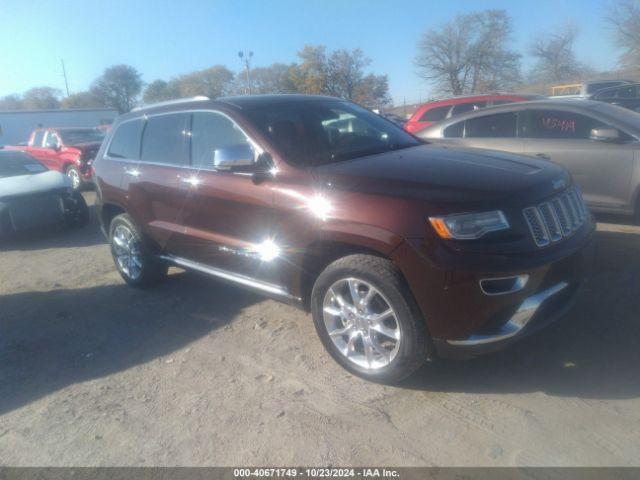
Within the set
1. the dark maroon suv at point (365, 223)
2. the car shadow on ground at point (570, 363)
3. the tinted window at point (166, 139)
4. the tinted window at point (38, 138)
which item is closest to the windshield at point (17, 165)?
the tinted window at point (166, 139)

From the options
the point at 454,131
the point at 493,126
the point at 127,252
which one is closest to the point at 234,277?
the point at 127,252

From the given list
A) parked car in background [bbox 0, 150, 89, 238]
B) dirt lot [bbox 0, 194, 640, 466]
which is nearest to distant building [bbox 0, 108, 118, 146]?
parked car in background [bbox 0, 150, 89, 238]

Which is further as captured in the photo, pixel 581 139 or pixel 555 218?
pixel 581 139

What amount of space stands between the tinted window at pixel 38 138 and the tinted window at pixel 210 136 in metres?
11.8

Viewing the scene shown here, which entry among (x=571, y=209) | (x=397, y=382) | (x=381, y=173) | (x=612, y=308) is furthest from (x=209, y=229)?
(x=612, y=308)

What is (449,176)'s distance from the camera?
9.75ft

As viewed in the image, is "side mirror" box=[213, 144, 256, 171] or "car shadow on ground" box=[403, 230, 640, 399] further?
"side mirror" box=[213, 144, 256, 171]

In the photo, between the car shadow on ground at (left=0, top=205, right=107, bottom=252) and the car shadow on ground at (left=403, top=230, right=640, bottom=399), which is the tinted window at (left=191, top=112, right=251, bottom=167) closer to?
the car shadow on ground at (left=403, top=230, right=640, bottom=399)

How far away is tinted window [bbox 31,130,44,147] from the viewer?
13680mm

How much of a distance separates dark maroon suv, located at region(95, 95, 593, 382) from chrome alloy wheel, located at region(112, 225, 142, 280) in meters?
0.58

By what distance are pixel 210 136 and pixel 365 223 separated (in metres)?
1.79

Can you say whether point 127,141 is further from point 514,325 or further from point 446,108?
point 446,108

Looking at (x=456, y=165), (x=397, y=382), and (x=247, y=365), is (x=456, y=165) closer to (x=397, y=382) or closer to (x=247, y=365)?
(x=397, y=382)

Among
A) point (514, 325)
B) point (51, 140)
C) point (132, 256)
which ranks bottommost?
point (132, 256)
